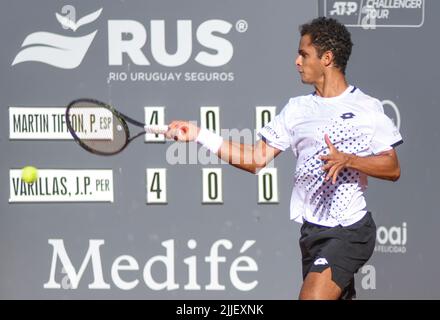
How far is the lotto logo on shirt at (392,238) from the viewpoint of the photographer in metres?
6.18

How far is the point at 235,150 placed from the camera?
210 inches

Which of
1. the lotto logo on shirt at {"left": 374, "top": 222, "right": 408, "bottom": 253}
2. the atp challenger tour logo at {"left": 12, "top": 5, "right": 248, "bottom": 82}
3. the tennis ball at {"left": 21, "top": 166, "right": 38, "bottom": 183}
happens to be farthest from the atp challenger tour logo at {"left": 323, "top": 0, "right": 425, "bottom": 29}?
the tennis ball at {"left": 21, "top": 166, "right": 38, "bottom": 183}

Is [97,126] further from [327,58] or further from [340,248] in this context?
[340,248]

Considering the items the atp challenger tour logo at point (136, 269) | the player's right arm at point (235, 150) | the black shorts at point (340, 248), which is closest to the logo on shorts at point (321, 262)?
the black shorts at point (340, 248)

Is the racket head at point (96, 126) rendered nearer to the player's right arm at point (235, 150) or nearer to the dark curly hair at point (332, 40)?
the player's right arm at point (235, 150)

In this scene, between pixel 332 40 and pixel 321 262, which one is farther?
pixel 332 40

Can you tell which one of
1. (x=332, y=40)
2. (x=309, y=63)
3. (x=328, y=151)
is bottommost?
(x=328, y=151)

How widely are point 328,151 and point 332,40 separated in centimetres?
61

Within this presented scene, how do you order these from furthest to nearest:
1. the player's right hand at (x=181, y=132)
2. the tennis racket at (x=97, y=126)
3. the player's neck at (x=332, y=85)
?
the tennis racket at (x=97, y=126)
the player's neck at (x=332, y=85)
the player's right hand at (x=181, y=132)

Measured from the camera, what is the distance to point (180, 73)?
20.0 ft

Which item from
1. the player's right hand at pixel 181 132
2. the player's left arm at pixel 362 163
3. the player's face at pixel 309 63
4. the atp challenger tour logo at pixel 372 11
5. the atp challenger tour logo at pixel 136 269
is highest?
the atp challenger tour logo at pixel 372 11

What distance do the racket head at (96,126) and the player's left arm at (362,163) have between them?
133cm

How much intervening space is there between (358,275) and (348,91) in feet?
4.45

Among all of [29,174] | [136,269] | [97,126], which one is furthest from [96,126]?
[136,269]
